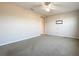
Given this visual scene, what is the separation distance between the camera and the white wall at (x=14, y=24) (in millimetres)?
3891

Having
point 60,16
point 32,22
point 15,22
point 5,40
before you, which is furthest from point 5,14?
point 60,16

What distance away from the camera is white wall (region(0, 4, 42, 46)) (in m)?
3.89

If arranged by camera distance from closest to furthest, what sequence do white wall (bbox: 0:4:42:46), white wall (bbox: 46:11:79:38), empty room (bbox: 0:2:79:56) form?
empty room (bbox: 0:2:79:56) → white wall (bbox: 0:4:42:46) → white wall (bbox: 46:11:79:38)

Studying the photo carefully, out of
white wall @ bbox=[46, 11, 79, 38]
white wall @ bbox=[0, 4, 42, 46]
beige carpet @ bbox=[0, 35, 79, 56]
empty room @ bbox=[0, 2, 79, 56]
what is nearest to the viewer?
beige carpet @ bbox=[0, 35, 79, 56]

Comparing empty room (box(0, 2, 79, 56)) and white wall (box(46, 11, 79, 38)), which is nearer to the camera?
empty room (box(0, 2, 79, 56))

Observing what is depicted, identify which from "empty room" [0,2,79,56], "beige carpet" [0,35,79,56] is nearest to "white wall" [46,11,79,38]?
"empty room" [0,2,79,56]

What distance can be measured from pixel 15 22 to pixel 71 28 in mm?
4365

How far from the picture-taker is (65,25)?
6.51 metres

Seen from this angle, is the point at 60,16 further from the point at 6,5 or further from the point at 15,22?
the point at 6,5

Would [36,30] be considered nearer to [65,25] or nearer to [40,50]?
[65,25]

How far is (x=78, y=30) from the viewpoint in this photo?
564 cm

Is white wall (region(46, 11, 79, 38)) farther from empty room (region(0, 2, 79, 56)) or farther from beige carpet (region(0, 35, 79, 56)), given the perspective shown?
beige carpet (region(0, 35, 79, 56))

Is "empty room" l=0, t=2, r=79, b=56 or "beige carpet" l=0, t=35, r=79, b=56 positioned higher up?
"empty room" l=0, t=2, r=79, b=56

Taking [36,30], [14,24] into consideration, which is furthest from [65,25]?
[14,24]
